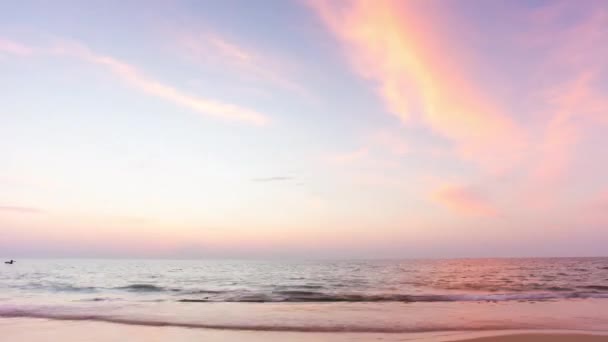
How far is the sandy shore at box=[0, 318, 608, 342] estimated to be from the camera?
1192cm

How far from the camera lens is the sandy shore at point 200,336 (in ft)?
39.1

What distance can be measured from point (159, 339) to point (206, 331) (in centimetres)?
173

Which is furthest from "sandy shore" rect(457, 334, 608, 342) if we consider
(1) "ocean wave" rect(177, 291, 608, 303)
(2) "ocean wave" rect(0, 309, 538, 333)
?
(1) "ocean wave" rect(177, 291, 608, 303)

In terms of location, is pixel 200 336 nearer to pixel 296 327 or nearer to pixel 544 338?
pixel 296 327

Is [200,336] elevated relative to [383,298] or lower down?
lower down

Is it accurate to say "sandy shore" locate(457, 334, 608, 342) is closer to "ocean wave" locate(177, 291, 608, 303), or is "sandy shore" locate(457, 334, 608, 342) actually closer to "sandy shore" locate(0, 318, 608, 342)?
"sandy shore" locate(0, 318, 608, 342)

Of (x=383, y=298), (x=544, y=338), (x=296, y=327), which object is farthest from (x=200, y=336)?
(x=383, y=298)

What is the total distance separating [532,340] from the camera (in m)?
11.5

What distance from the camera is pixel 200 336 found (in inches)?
513

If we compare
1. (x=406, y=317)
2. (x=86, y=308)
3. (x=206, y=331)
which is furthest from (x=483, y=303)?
(x=86, y=308)

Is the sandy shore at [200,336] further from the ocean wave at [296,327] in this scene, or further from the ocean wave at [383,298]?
the ocean wave at [383,298]

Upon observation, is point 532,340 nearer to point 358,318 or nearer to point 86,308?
point 358,318

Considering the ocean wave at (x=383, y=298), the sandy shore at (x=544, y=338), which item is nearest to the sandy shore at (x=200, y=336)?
the sandy shore at (x=544, y=338)

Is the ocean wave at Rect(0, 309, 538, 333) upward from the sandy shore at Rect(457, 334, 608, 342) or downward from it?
downward
